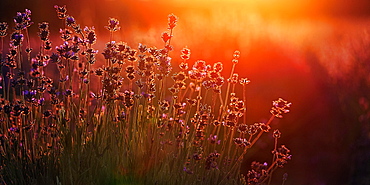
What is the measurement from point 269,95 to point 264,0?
15.4 m

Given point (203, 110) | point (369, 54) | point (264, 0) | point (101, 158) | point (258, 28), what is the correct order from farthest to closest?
point (264, 0) < point (258, 28) < point (369, 54) < point (203, 110) < point (101, 158)

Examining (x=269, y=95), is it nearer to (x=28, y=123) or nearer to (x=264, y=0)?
(x=28, y=123)

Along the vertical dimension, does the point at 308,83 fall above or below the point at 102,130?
above

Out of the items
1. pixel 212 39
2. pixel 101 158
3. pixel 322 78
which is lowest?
pixel 101 158

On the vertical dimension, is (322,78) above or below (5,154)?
above

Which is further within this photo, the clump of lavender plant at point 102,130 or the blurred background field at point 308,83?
the blurred background field at point 308,83

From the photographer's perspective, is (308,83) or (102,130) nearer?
(102,130)

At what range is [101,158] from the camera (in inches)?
133

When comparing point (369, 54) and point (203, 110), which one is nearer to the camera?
point (203, 110)

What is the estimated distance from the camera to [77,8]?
23.2m

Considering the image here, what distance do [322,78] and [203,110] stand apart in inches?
115

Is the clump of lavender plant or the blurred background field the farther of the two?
the blurred background field

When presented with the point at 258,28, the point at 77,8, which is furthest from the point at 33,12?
the point at 258,28

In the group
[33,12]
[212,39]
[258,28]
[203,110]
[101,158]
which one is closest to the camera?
[101,158]
